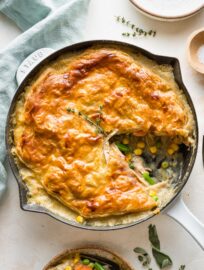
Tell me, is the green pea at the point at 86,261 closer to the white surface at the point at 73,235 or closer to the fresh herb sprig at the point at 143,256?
Result: the white surface at the point at 73,235

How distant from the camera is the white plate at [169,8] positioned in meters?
4.56

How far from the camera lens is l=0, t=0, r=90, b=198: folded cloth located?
14.6 feet

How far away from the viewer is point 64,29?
458cm

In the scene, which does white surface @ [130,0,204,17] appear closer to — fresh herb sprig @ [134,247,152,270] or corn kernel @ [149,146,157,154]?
corn kernel @ [149,146,157,154]

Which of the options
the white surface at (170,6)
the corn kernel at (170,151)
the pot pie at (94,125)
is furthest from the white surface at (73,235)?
the white surface at (170,6)

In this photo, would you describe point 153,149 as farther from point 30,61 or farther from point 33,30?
point 33,30

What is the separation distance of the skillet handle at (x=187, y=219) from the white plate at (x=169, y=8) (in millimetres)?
1538

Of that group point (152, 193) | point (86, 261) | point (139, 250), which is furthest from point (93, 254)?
point (152, 193)

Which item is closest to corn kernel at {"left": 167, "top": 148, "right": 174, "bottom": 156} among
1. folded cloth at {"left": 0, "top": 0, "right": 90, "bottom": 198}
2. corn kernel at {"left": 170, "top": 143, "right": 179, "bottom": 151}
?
corn kernel at {"left": 170, "top": 143, "right": 179, "bottom": 151}

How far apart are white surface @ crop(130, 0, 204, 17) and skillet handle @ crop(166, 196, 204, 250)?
61.8 inches

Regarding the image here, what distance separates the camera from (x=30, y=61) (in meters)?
4.45

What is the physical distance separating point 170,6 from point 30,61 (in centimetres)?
129

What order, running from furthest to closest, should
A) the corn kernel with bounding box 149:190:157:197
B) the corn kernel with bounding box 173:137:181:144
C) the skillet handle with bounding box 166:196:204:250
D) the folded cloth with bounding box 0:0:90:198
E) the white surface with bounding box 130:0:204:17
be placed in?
the white surface with bounding box 130:0:204:17
the folded cloth with bounding box 0:0:90:198
the corn kernel with bounding box 173:137:181:144
the corn kernel with bounding box 149:190:157:197
the skillet handle with bounding box 166:196:204:250

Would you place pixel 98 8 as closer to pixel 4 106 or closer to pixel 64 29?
pixel 64 29
